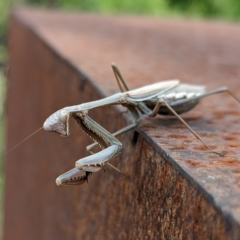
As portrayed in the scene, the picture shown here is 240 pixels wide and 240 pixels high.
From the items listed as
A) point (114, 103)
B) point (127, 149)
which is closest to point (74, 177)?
point (127, 149)

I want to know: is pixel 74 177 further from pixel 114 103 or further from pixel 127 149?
pixel 114 103

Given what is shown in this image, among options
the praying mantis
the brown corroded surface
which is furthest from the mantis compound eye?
the brown corroded surface

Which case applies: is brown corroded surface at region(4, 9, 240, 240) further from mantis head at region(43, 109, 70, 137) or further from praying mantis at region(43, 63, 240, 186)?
mantis head at region(43, 109, 70, 137)

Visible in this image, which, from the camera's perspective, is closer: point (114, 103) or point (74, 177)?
point (74, 177)

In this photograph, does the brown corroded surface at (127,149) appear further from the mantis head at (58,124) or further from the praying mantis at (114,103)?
the mantis head at (58,124)

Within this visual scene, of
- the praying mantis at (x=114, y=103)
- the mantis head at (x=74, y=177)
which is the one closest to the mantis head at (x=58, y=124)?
the praying mantis at (x=114, y=103)
